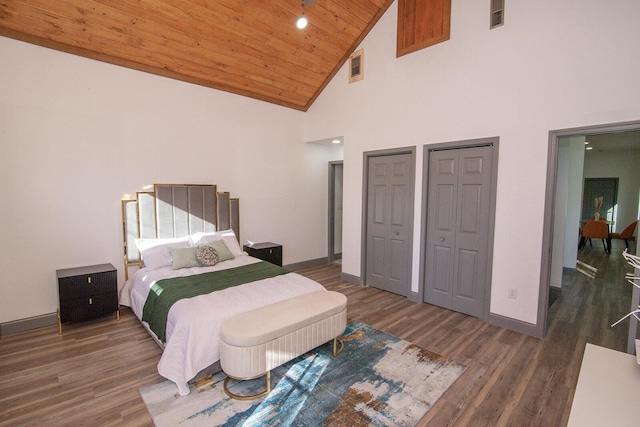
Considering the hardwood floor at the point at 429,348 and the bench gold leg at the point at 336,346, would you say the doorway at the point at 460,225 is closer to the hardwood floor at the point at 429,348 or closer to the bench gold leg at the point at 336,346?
the hardwood floor at the point at 429,348

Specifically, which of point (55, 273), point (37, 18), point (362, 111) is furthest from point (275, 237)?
point (37, 18)

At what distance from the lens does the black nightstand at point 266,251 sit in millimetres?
4849

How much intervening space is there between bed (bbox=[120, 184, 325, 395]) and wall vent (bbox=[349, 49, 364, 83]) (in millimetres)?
2865

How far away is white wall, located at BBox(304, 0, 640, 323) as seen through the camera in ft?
9.06

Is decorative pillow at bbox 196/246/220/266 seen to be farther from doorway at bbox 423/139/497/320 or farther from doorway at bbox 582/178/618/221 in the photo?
doorway at bbox 582/178/618/221

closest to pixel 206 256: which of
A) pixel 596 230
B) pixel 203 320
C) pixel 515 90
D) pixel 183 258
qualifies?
pixel 183 258

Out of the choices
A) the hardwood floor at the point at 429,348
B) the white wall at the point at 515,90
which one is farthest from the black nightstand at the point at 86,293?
the white wall at the point at 515,90

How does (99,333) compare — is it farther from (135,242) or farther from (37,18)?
(37,18)

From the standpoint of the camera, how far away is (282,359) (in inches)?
93.6

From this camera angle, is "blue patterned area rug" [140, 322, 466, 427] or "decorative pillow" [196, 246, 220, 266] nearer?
"blue patterned area rug" [140, 322, 466, 427]

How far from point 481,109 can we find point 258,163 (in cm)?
349

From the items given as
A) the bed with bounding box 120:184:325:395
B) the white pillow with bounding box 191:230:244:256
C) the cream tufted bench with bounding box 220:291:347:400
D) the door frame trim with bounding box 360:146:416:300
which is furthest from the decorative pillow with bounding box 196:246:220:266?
the door frame trim with bounding box 360:146:416:300

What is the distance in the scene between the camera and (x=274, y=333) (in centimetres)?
229

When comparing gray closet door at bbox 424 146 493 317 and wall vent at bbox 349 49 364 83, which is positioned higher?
wall vent at bbox 349 49 364 83
